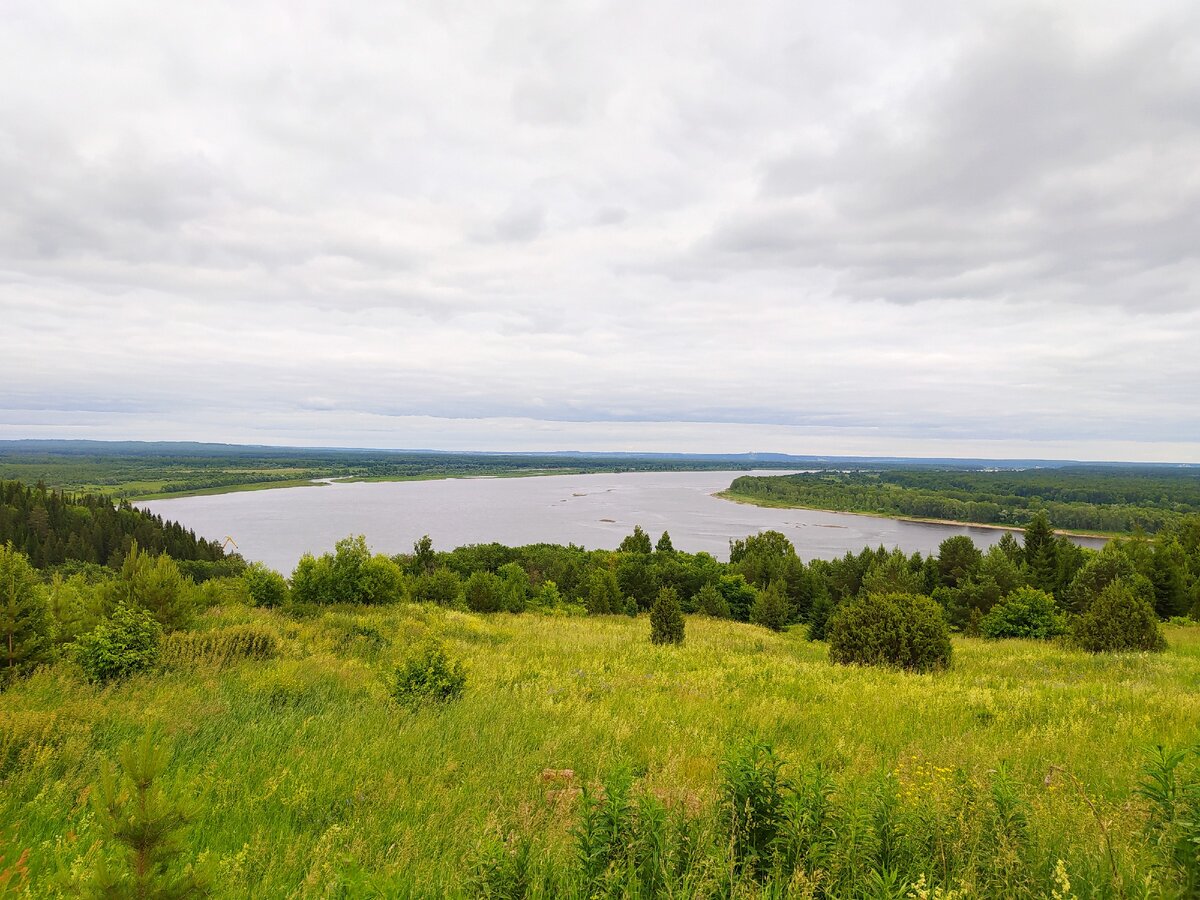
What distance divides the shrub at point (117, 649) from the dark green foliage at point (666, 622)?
13.1m

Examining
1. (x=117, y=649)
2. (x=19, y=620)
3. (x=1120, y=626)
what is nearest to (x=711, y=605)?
(x=1120, y=626)

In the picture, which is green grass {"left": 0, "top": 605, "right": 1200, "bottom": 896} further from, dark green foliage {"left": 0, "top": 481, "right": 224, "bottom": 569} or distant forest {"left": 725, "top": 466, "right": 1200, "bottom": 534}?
distant forest {"left": 725, "top": 466, "right": 1200, "bottom": 534}

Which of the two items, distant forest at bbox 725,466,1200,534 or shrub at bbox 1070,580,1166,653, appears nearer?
shrub at bbox 1070,580,1166,653

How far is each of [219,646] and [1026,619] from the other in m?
30.0

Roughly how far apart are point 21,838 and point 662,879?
14.6 feet

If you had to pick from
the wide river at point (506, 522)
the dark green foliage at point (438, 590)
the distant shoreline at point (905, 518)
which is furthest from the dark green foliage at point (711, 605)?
the distant shoreline at point (905, 518)

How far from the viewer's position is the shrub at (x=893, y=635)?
14.0 meters

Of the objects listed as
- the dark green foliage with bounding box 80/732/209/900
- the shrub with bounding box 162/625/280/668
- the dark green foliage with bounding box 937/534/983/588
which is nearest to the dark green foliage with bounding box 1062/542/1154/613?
the dark green foliage with bounding box 937/534/983/588

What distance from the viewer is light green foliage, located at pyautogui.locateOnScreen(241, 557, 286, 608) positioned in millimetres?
19906

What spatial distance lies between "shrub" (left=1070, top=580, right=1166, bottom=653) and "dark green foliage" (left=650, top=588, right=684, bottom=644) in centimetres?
1167

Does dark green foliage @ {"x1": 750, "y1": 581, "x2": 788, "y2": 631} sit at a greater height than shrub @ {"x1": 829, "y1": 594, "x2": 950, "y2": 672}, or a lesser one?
lesser

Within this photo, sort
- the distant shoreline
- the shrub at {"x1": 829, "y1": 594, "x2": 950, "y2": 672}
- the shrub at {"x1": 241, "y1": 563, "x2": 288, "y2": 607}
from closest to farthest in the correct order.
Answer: the shrub at {"x1": 829, "y1": 594, "x2": 950, "y2": 672} → the shrub at {"x1": 241, "y1": 563, "x2": 288, "y2": 607} → the distant shoreline

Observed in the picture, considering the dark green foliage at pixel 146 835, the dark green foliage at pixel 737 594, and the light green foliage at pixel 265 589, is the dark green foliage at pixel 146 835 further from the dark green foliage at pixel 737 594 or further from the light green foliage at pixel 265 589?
the dark green foliage at pixel 737 594

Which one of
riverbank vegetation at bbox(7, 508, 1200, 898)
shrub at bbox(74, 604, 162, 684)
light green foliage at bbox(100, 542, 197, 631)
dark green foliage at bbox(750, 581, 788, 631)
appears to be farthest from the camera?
dark green foliage at bbox(750, 581, 788, 631)
